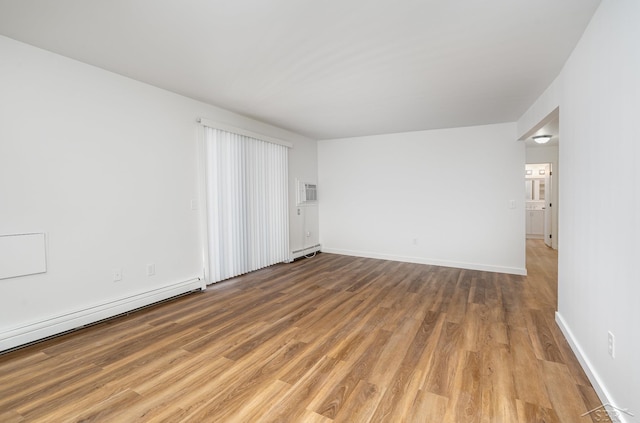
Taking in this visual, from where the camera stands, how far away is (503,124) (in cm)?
486

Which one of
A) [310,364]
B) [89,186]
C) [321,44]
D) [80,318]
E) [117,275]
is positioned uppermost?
[321,44]

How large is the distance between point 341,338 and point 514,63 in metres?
2.99

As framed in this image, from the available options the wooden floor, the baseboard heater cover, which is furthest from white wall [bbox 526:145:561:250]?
the baseboard heater cover

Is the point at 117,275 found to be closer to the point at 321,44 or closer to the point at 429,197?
the point at 321,44

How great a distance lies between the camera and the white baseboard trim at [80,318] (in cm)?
240

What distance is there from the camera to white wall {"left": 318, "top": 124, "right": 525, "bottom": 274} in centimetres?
488

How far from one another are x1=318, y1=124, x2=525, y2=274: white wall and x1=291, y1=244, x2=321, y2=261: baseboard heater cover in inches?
10.2

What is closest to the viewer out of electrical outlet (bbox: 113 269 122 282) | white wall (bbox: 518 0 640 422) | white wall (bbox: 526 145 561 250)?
white wall (bbox: 518 0 640 422)

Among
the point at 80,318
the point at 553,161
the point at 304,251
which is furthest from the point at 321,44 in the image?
the point at 553,161

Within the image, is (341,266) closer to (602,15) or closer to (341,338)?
(341,338)

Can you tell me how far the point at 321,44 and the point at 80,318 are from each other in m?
3.31

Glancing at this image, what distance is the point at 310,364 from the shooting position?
7.18ft

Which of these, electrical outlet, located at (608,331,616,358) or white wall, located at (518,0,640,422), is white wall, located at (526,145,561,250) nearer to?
white wall, located at (518,0,640,422)

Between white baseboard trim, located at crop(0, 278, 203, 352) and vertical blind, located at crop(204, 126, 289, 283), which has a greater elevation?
vertical blind, located at crop(204, 126, 289, 283)
